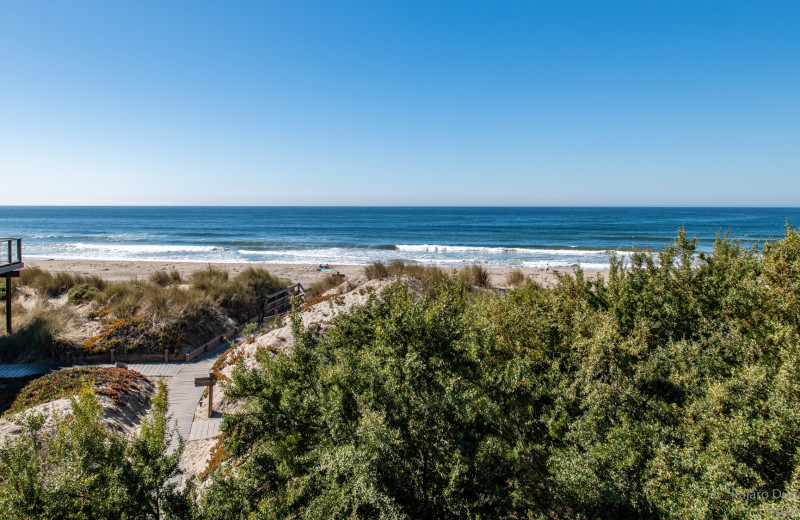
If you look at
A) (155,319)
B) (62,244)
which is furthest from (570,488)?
(62,244)

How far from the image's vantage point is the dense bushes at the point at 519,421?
13.1ft

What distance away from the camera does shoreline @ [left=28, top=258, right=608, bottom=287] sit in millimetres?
27944

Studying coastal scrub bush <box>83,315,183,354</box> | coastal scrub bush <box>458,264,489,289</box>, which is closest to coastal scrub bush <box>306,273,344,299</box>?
coastal scrub bush <box>83,315,183,354</box>

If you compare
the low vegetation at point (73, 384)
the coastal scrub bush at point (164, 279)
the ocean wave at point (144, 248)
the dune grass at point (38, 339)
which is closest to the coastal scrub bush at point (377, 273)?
Result: the low vegetation at point (73, 384)

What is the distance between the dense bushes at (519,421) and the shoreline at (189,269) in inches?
761

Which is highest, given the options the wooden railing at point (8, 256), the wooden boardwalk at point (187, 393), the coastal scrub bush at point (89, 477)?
the wooden railing at point (8, 256)

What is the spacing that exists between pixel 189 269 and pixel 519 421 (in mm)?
32373

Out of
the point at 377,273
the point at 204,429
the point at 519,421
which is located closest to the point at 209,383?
the point at 204,429

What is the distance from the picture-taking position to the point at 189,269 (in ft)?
104

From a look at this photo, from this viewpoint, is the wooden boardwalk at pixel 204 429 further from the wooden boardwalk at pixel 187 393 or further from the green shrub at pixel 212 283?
the green shrub at pixel 212 283

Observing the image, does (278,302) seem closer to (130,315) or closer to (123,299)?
(130,315)

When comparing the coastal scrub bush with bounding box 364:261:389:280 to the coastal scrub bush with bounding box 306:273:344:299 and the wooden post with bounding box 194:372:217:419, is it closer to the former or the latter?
the coastal scrub bush with bounding box 306:273:344:299

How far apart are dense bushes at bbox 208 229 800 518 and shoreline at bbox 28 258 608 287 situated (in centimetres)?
1933

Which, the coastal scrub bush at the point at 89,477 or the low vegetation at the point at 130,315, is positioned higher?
the coastal scrub bush at the point at 89,477
